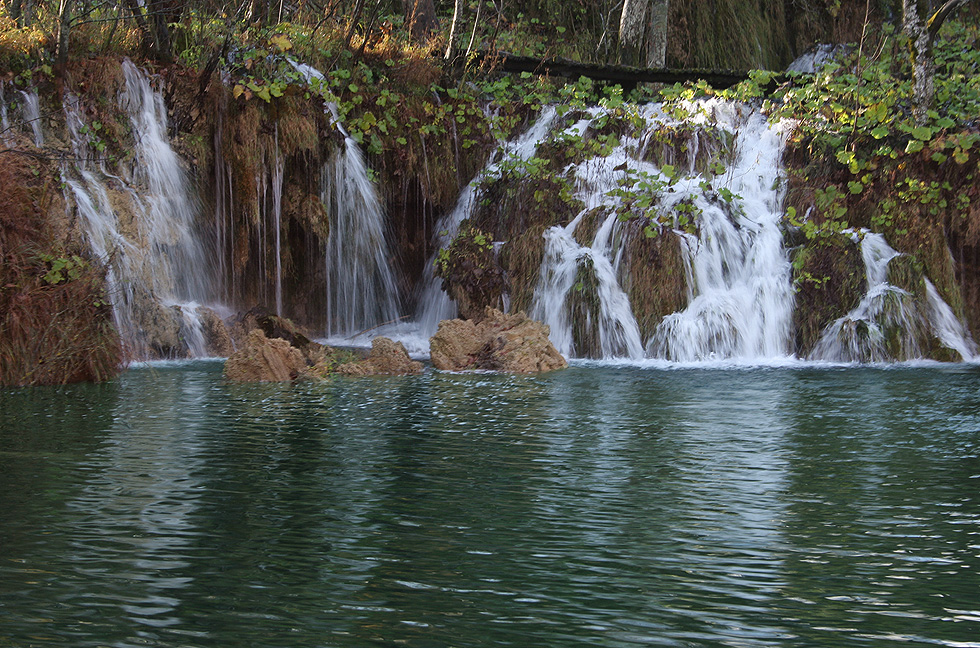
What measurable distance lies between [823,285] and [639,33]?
7256 millimetres

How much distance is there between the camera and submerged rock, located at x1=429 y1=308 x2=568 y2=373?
9.66 metres

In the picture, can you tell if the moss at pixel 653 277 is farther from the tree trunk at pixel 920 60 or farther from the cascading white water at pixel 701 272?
the tree trunk at pixel 920 60

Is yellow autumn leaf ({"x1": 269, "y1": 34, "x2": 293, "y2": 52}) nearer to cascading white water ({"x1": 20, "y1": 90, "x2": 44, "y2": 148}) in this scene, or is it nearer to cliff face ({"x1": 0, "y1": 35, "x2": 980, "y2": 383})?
cliff face ({"x1": 0, "y1": 35, "x2": 980, "y2": 383})

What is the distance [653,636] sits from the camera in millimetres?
2547

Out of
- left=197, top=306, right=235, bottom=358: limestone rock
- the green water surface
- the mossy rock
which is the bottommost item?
the green water surface

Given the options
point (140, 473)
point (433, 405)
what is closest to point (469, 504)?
point (140, 473)

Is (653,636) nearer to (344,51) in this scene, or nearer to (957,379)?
(957,379)

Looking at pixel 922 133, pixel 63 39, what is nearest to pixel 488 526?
pixel 63 39

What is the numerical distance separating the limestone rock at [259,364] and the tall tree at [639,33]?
1017 centimetres

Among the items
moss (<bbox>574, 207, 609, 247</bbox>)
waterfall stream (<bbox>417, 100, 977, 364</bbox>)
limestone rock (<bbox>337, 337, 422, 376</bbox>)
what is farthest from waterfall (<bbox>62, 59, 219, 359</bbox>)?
moss (<bbox>574, 207, 609, 247</bbox>)

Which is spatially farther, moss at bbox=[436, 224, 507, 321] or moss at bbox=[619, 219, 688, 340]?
moss at bbox=[436, 224, 507, 321]

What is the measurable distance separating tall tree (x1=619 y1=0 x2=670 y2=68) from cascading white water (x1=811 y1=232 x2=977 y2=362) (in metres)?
6.98

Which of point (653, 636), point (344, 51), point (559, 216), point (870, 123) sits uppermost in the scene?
point (344, 51)

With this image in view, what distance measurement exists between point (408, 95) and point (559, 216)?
2814 mm
